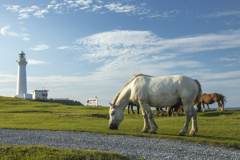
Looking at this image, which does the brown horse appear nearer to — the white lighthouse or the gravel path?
the gravel path

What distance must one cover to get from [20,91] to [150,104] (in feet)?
223

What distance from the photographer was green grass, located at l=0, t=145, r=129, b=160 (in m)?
7.09

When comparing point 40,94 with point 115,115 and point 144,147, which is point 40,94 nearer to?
point 115,115

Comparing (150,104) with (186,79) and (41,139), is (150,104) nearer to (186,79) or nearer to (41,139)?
(186,79)

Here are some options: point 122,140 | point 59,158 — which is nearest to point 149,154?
point 122,140

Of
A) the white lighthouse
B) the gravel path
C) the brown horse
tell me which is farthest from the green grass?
the white lighthouse

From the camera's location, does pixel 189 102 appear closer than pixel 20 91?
Yes

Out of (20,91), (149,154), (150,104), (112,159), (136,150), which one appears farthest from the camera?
(20,91)

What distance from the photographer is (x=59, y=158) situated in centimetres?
715

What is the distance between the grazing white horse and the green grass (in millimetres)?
4773

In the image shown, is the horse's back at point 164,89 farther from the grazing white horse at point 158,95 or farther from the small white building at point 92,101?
the small white building at point 92,101

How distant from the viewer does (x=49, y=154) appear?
293 inches

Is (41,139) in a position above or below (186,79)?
below

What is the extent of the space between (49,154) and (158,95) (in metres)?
6.07
